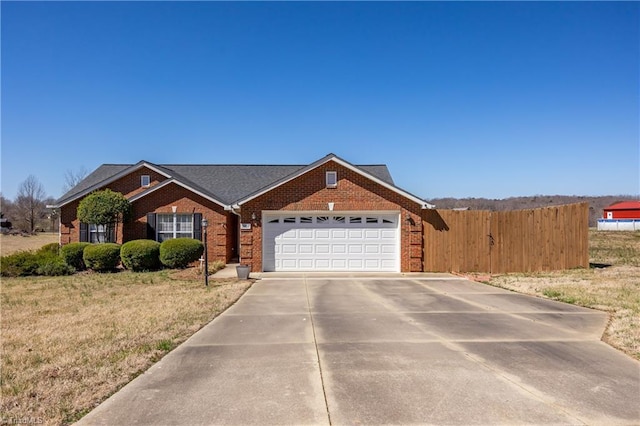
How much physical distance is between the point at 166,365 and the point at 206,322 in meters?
2.56

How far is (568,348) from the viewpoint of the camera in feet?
21.6

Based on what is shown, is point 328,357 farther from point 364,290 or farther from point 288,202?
point 288,202

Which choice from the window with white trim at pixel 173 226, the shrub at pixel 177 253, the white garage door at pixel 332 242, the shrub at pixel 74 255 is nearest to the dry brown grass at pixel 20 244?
the shrub at pixel 74 255

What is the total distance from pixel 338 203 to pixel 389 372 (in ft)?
37.8

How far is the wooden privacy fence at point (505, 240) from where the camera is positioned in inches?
655

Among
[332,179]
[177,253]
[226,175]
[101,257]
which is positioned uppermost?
[226,175]

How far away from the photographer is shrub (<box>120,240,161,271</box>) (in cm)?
1775

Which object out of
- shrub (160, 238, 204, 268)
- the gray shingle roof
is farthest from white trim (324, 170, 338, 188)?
shrub (160, 238, 204, 268)

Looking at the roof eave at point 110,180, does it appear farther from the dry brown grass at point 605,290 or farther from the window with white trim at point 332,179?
the dry brown grass at point 605,290

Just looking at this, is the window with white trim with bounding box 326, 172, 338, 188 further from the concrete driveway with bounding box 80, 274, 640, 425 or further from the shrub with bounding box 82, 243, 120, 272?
the shrub with bounding box 82, 243, 120, 272

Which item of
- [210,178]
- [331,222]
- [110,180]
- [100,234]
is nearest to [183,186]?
[110,180]

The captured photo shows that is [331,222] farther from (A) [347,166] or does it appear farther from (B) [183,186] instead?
(B) [183,186]

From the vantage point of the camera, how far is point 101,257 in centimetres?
1784

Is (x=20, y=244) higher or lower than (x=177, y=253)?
lower
